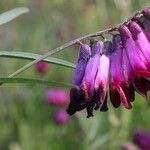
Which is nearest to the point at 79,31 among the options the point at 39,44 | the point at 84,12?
the point at 84,12

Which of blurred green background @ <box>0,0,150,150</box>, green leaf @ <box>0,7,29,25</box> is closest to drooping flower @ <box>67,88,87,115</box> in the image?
green leaf @ <box>0,7,29,25</box>

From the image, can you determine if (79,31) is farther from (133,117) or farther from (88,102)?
(88,102)

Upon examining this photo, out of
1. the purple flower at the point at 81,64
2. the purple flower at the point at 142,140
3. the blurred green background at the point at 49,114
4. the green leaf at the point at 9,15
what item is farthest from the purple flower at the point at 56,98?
the purple flower at the point at 81,64

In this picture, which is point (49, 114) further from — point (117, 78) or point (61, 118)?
point (117, 78)

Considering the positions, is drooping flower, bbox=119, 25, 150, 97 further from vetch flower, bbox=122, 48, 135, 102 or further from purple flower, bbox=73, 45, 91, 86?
purple flower, bbox=73, 45, 91, 86

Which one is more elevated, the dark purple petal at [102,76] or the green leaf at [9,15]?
the green leaf at [9,15]

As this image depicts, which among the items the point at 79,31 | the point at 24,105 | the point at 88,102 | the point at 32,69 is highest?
the point at 79,31

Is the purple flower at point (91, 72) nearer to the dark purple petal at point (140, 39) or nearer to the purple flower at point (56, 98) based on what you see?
the dark purple petal at point (140, 39)
